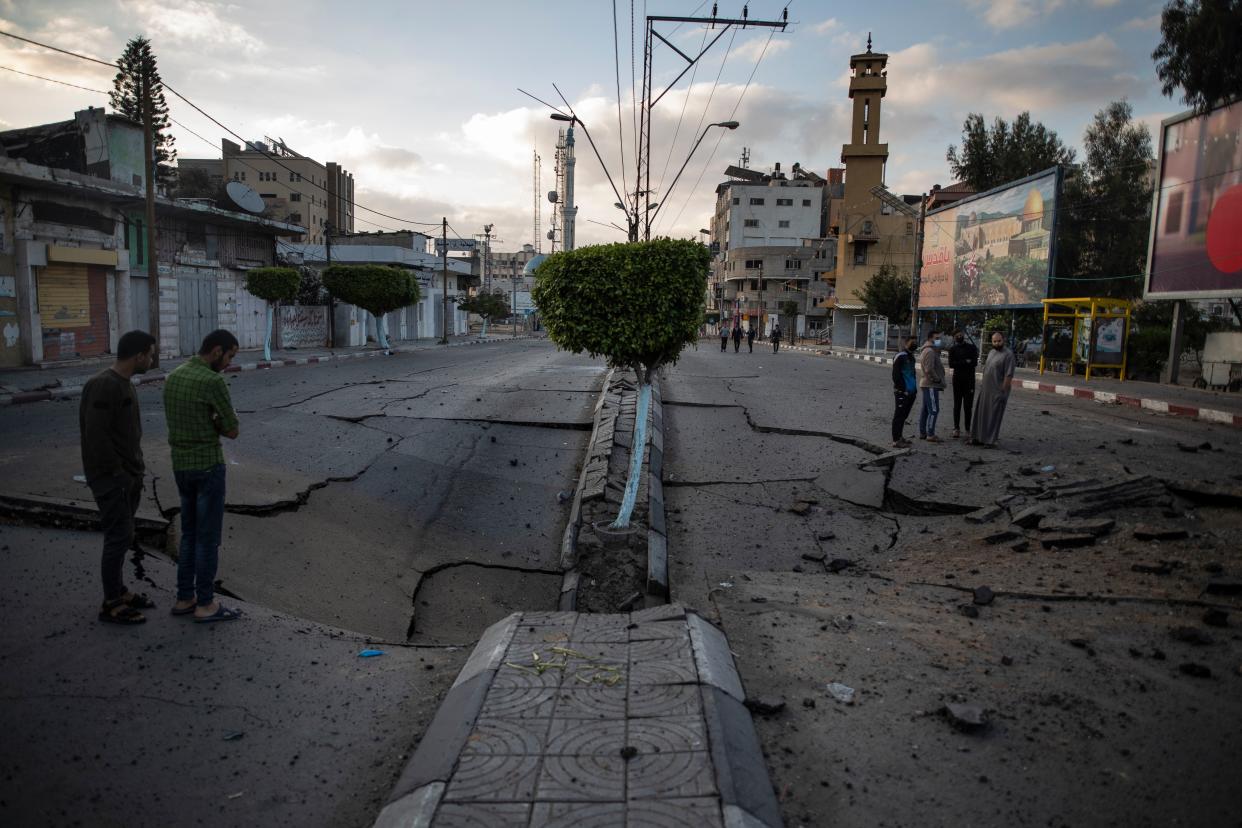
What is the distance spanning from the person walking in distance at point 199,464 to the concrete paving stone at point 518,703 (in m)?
2.14

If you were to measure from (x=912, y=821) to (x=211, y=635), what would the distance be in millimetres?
3954

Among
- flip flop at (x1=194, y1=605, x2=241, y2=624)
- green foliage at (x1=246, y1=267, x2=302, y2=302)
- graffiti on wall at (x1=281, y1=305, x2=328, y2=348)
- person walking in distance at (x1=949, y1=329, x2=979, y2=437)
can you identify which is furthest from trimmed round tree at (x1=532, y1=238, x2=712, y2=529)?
graffiti on wall at (x1=281, y1=305, x2=328, y2=348)

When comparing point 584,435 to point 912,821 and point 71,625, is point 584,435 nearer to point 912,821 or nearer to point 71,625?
point 71,625

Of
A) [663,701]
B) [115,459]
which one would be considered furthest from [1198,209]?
[115,459]

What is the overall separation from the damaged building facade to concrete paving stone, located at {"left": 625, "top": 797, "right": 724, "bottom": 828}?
22.3 m

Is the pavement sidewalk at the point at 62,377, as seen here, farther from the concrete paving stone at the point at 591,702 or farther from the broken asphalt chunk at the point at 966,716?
the broken asphalt chunk at the point at 966,716

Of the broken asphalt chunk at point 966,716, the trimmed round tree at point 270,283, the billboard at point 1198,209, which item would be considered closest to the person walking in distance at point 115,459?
the broken asphalt chunk at point 966,716

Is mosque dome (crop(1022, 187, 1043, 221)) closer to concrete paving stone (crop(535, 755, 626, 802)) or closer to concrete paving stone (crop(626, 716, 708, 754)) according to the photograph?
concrete paving stone (crop(626, 716, 708, 754))

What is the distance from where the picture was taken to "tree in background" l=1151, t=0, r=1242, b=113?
7.07 meters

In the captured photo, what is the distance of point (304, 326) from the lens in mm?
36156

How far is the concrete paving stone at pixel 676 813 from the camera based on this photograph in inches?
110

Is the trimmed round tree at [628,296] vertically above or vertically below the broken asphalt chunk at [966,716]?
above

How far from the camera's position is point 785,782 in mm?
3271

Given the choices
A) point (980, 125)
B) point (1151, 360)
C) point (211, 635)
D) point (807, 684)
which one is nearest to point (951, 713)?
point (807, 684)
